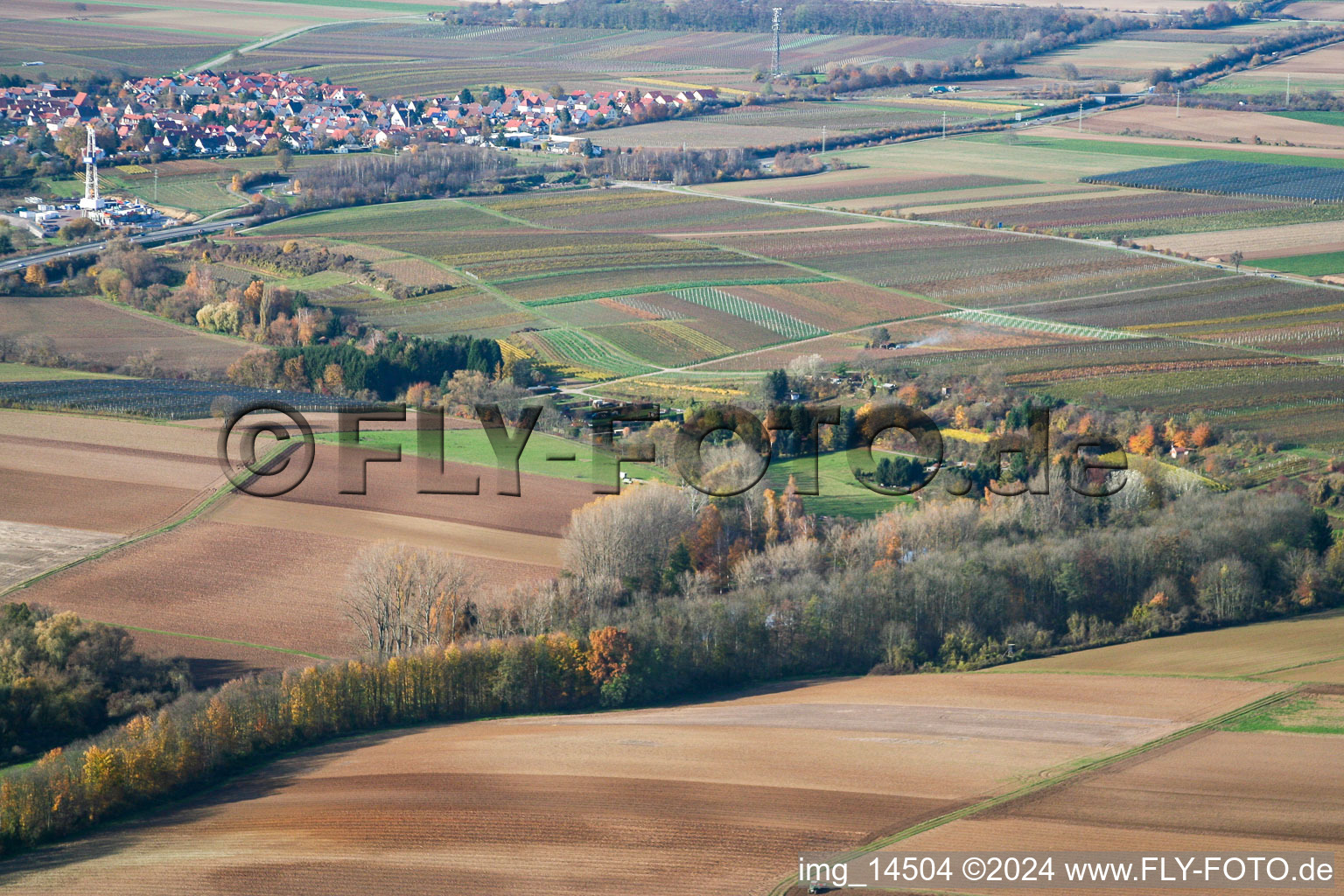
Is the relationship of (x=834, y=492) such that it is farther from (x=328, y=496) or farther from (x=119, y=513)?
(x=119, y=513)

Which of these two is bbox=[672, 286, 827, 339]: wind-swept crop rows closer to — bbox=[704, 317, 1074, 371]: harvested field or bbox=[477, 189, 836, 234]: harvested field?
bbox=[704, 317, 1074, 371]: harvested field

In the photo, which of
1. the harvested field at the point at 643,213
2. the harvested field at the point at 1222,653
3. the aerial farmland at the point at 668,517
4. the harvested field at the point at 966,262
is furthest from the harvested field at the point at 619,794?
the harvested field at the point at 643,213

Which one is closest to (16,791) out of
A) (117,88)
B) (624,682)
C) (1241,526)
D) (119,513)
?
(624,682)

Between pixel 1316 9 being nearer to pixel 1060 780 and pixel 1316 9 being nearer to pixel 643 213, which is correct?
pixel 643 213

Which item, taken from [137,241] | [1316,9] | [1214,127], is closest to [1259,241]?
[1214,127]

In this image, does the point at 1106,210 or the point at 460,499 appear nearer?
the point at 460,499

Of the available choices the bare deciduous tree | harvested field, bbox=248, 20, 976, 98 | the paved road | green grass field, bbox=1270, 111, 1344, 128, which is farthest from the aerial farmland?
harvested field, bbox=248, 20, 976, 98

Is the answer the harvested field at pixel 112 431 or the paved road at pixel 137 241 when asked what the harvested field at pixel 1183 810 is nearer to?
the harvested field at pixel 112 431

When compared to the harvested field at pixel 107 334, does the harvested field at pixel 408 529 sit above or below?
below
